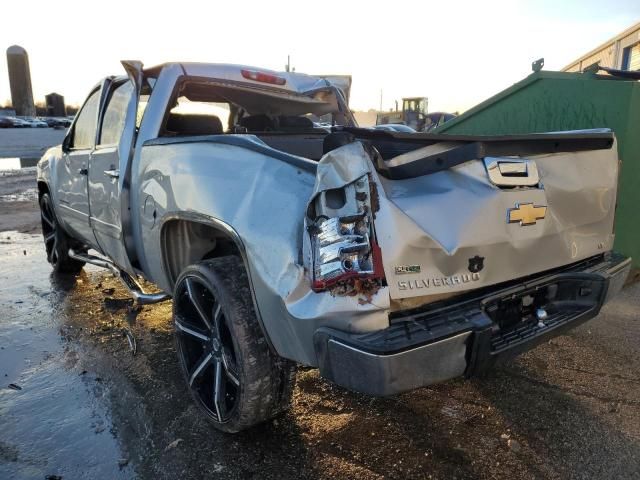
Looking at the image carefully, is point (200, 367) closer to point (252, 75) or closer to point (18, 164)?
point (252, 75)

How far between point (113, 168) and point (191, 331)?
4.92 feet

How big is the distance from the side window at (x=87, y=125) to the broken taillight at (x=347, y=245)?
3.14 metres

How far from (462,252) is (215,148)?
1.36 meters

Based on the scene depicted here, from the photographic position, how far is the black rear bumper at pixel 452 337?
1.85 meters

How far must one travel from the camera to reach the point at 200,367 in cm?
284

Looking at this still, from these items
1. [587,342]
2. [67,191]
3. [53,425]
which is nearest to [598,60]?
[587,342]

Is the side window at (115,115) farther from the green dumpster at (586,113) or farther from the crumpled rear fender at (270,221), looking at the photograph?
the green dumpster at (586,113)

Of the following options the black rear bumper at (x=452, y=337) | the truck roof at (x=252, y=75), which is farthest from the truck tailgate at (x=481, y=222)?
the truck roof at (x=252, y=75)

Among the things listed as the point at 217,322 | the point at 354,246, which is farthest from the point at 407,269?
the point at 217,322

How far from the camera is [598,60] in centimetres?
1836

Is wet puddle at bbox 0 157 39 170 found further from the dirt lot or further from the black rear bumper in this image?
the black rear bumper

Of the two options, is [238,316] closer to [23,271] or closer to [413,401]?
[413,401]

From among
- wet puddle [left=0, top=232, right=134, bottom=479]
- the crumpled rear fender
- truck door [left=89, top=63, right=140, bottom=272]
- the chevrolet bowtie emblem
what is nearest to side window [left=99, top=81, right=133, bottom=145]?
truck door [left=89, top=63, right=140, bottom=272]

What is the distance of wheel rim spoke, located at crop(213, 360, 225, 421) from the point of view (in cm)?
264
